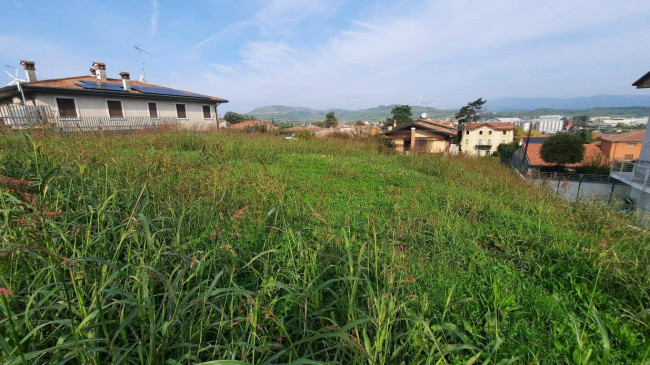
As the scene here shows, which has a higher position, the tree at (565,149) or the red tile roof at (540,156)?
the tree at (565,149)

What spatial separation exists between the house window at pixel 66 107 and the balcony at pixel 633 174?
26140 millimetres

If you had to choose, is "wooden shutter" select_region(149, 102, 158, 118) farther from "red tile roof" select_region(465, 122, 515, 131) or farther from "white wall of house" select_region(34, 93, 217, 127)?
"red tile roof" select_region(465, 122, 515, 131)

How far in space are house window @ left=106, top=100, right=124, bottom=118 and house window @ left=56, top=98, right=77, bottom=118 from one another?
4.90ft

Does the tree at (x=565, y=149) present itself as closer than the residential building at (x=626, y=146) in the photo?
Yes

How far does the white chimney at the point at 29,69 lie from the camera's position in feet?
42.5

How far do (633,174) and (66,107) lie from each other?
90.6ft

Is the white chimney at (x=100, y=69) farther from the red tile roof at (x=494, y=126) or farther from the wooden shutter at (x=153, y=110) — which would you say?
the red tile roof at (x=494, y=126)

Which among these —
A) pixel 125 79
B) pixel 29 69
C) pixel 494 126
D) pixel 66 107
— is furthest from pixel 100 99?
pixel 494 126

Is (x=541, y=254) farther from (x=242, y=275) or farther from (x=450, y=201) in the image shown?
(x=242, y=275)

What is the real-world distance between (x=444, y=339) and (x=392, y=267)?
0.50 metres

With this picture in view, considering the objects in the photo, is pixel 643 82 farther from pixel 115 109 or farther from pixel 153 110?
pixel 115 109

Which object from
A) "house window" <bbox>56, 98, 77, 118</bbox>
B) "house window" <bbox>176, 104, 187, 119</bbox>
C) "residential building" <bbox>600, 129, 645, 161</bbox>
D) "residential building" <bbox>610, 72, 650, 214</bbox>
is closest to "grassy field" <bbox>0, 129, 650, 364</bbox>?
"residential building" <bbox>610, 72, 650, 214</bbox>

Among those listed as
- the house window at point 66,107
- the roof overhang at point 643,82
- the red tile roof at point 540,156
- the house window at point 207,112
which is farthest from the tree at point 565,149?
the house window at point 66,107

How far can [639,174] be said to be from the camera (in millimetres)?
10820
